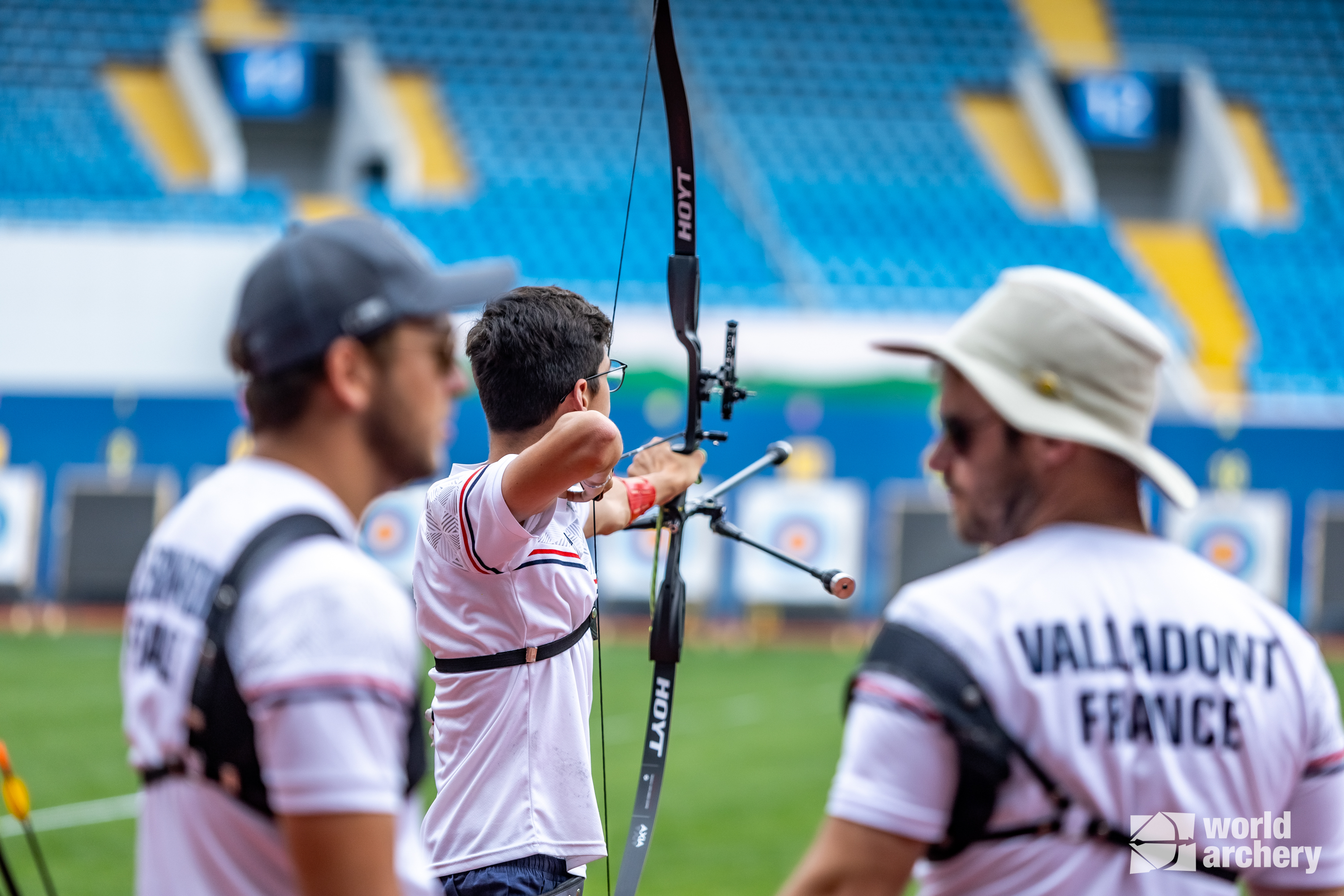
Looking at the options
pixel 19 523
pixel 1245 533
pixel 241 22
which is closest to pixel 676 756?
pixel 19 523

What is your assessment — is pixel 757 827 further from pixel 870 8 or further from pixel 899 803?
pixel 870 8

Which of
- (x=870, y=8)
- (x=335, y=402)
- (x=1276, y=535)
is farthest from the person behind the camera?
(x=870, y=8)

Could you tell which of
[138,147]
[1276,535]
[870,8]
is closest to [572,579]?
[1276,535]

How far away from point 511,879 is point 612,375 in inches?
28.1

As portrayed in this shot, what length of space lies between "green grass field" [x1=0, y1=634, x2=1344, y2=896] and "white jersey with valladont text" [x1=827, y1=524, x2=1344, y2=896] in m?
3.26

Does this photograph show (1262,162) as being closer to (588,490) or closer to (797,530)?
(797,530)

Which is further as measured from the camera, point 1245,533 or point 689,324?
point 1245,533

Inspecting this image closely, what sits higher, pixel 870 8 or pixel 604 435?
pixel 870 8

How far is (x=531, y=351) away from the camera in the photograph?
1997mm

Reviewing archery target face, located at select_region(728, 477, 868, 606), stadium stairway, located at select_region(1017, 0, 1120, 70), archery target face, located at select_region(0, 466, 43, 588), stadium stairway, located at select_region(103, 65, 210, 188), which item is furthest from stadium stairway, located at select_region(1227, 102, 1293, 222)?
archery target face, located at select_region(0, 466, 43, 588)

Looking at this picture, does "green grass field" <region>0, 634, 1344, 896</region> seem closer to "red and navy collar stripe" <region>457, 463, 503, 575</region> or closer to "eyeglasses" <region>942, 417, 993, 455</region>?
"red and navy collar stripe" <region>457, 463, 503, 575</region>

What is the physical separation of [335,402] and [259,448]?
0.09 meters

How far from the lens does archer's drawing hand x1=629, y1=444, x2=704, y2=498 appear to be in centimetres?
233

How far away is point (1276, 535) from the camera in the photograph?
37.6ft
